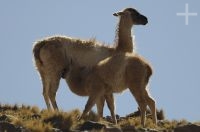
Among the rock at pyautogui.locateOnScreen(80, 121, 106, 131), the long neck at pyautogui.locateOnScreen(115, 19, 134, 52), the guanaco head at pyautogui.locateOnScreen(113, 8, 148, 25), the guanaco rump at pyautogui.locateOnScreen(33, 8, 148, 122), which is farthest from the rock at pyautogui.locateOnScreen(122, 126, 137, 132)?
the guanaco head at pyautogui.locateOnScreen(113, 8, 148, 25)

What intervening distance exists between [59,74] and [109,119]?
200cm

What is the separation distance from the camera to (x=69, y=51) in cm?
1784

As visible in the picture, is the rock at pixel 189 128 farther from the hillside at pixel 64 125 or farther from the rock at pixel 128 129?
the rock at pixel 128 129

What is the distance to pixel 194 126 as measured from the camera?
495 inches

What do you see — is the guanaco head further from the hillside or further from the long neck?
the hillside

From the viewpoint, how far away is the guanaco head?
18.1 m

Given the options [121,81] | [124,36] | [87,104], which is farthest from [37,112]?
[124,36]

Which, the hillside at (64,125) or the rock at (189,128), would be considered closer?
the hillside at (64,125)

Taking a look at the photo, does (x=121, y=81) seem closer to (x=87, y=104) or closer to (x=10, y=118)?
(x=87, y=104)

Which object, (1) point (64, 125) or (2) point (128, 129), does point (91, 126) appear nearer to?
(1) point (64, 125)

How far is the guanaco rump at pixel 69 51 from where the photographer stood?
56.7 feet

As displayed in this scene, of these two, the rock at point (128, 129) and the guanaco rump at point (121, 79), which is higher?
the guanaco rump at point (121, 79)

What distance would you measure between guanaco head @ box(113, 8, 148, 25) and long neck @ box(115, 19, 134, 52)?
183 millimetres

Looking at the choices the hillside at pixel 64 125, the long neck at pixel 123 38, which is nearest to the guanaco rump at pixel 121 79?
the hillside at pixel 64 125
